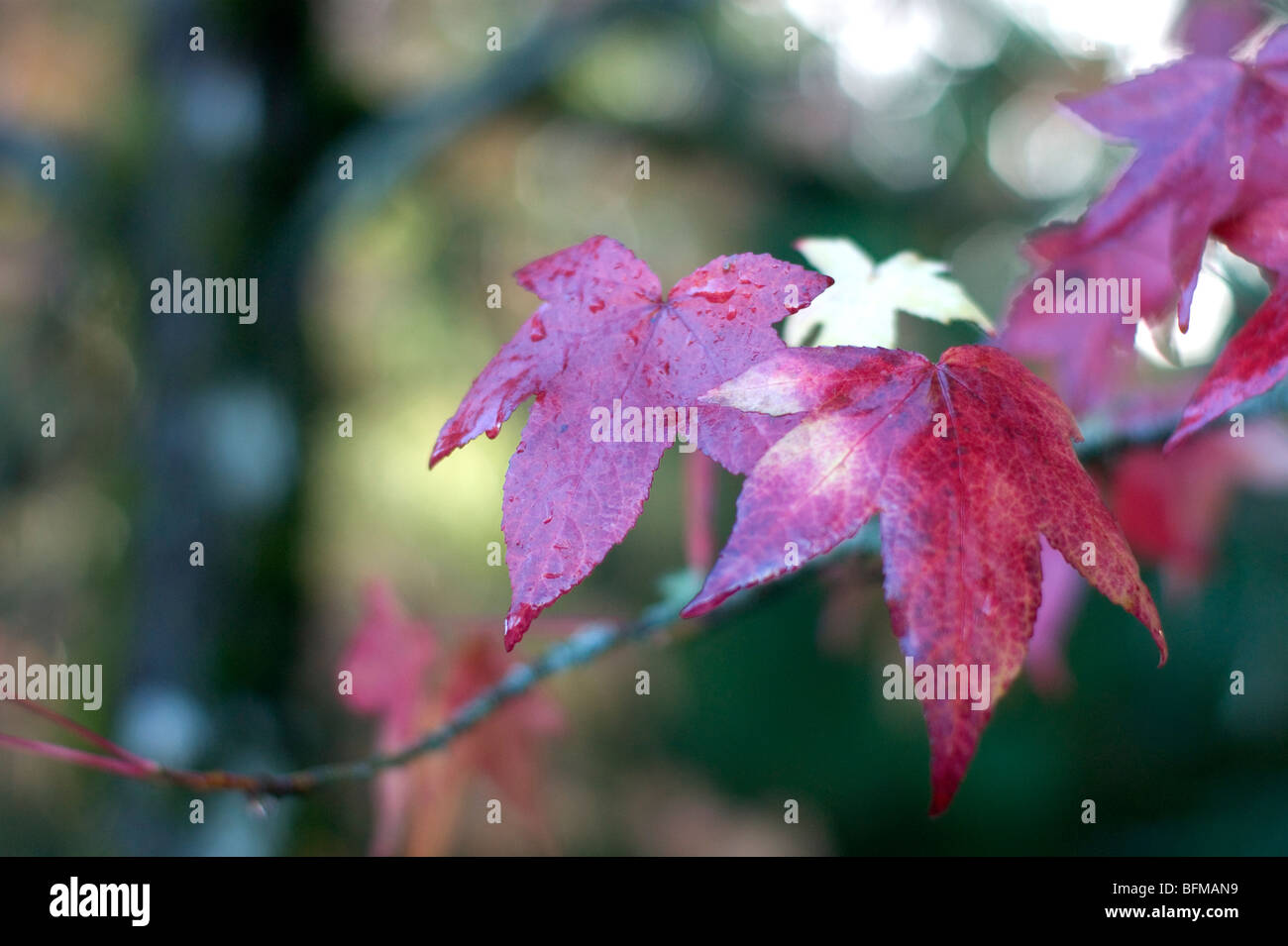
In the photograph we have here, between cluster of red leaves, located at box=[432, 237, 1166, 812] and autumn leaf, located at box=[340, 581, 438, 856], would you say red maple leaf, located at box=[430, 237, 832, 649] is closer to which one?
cluster of red leaves, located at box=[432, 237, 1166, 812]

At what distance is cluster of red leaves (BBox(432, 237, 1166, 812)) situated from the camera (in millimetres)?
414

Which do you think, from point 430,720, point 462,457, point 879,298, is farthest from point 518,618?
point 462,457

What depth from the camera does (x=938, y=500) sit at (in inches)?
18.3

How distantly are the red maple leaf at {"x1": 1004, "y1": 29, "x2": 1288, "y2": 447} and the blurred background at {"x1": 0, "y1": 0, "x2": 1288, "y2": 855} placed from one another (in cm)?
19

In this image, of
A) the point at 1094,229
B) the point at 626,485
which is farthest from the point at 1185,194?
the point at 626,485

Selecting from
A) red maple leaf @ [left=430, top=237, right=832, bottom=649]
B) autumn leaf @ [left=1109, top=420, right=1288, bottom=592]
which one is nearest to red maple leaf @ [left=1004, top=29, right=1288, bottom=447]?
red maple leaf @ [left=430, top=237, right=832, bottom=649]

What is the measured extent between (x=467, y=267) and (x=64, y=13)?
163cm

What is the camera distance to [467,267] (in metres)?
3.88

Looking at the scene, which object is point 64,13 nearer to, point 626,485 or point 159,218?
point 159,218

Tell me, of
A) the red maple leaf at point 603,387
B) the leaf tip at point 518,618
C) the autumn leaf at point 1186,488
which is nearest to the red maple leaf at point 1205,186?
the red maple leaf at point 603,387

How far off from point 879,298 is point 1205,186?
21cm

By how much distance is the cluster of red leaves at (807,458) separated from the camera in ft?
1.36

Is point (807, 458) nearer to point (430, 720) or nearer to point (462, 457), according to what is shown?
point (430, 720)

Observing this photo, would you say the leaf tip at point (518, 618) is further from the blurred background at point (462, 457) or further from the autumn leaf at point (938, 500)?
the blurred background at point (462, 457)
